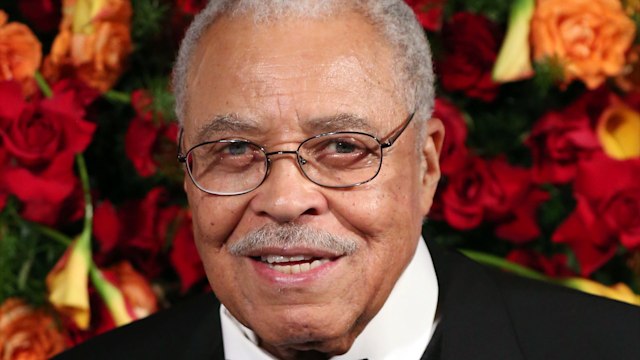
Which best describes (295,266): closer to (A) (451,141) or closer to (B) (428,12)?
(A) (451,141)

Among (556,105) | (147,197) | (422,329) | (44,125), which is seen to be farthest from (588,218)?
(44,125)

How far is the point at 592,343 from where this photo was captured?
1.90 meters

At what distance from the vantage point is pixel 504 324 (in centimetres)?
191

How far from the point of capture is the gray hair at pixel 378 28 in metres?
1.80

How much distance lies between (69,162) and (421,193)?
25.2 inches

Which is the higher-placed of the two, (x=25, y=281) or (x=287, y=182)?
(x=287, y=182)

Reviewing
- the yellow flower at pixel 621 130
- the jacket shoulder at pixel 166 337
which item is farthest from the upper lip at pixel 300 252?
the yellow flower at pixel 621 130

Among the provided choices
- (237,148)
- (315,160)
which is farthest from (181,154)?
(315,160)

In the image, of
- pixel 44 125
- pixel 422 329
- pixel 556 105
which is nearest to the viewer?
pixel 422 329

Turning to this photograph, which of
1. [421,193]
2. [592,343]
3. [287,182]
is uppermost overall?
[287,182]

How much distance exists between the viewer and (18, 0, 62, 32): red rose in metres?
2.32

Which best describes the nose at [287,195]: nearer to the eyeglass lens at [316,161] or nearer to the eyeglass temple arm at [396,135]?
the eyeglass lens at [316,161]

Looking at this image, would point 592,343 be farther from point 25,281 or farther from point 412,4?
point 25,281

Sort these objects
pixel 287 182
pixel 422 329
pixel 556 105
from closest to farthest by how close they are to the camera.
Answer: pixel 287 182 → pixel 422 329 → pixel 556 105
